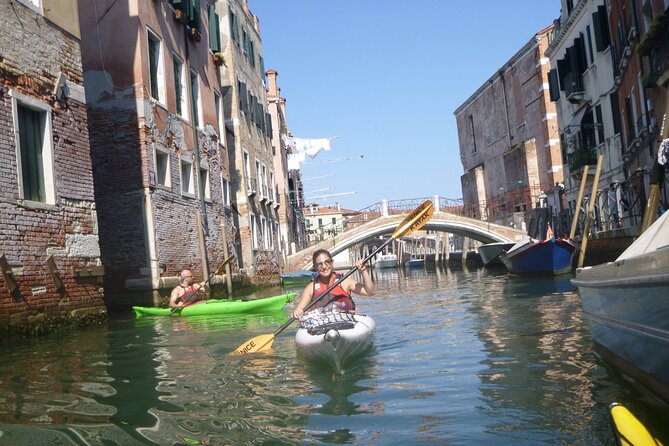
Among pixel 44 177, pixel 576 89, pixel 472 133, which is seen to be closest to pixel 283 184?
pixel 472 133

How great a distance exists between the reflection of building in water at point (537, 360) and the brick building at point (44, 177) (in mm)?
5012

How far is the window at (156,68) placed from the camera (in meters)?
14.1

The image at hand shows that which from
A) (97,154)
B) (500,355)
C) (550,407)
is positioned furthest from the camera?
(97,154)

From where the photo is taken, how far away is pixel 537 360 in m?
5.66

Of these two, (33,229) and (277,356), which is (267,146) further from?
(277,356)

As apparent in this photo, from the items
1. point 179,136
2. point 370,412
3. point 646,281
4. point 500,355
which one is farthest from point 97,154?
point 646,281

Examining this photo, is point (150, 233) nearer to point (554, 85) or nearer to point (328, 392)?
point (328, 392)

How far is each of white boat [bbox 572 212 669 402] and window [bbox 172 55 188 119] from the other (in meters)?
11.6

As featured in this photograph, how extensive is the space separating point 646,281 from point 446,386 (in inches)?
73.8

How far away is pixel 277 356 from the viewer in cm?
674

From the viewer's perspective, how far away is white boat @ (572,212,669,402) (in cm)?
329

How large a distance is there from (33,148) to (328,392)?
6.03 meters

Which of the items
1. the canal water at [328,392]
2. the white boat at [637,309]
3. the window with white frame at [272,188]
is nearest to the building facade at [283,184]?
the window with white frame at [272,188]

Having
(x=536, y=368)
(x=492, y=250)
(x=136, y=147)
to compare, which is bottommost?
(x=536, y=368)
